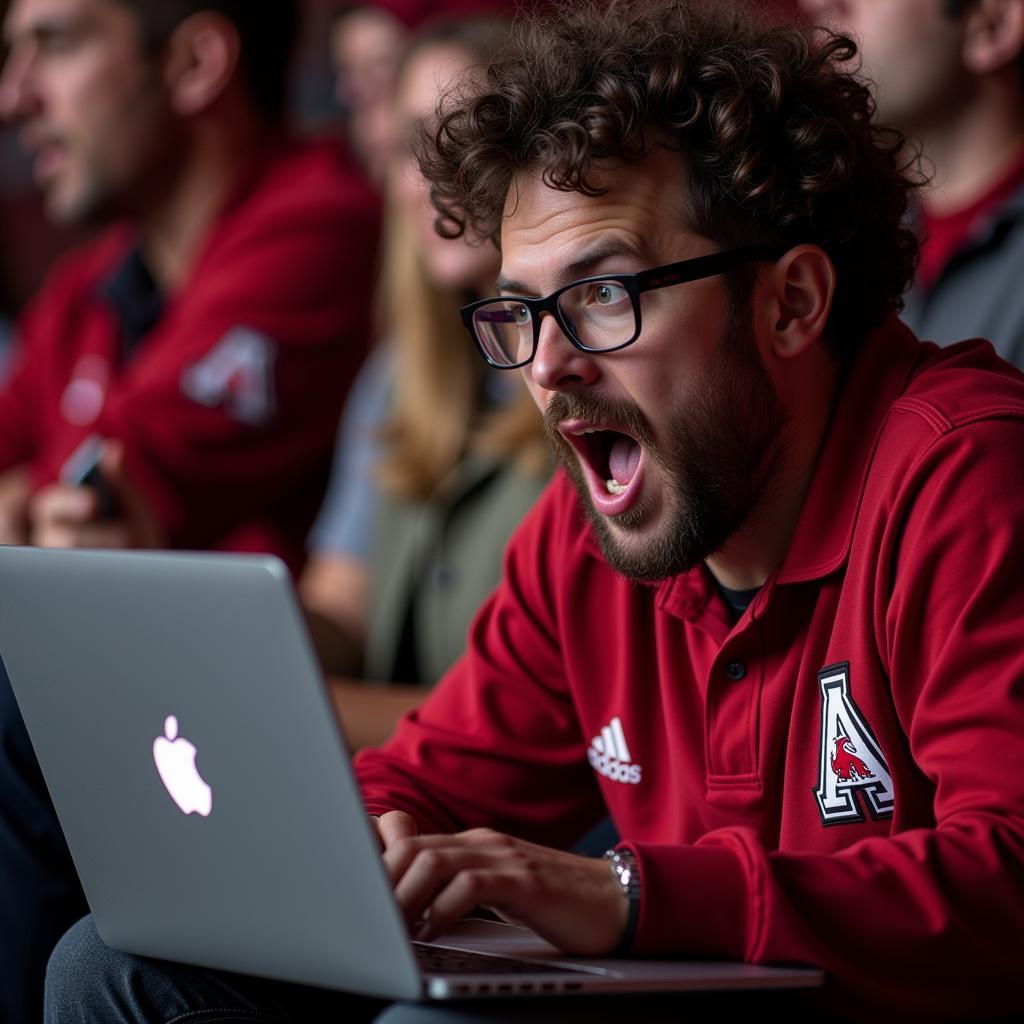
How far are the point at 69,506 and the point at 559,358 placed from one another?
1051 mm

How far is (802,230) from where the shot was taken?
3.83 ft

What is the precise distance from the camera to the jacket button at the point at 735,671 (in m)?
1.12

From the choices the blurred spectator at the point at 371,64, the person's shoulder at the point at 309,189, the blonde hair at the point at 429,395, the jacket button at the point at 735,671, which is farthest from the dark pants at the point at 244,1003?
the blurred spectator at the point at 371,64

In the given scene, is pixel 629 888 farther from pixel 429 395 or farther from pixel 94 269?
pixel 94 269

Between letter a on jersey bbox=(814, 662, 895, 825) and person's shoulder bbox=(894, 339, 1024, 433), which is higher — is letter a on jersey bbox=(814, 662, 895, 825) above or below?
below

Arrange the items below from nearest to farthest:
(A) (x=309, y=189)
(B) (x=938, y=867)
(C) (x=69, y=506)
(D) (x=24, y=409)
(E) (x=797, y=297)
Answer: (B) (x=938, y=867) → (E) (x=797, y=297) → (C) (x=69, y=506) → (A) (x=309, y=189) → (D) (x=24, y=409)

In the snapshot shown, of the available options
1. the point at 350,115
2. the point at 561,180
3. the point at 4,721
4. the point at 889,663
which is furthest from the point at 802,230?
the point at 350,115

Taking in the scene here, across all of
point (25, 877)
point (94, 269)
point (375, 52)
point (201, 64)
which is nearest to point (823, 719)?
point (25, 877)

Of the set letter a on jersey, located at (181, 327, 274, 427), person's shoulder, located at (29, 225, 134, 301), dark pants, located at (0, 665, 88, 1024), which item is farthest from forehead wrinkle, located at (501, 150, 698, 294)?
person's shoulder, located at (29, 225, 134, 301)

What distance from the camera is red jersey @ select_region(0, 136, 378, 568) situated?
2.18 metres

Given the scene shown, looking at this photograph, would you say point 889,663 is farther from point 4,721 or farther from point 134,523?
point 134,523

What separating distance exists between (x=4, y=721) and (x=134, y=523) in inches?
26.9

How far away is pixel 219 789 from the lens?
919mm

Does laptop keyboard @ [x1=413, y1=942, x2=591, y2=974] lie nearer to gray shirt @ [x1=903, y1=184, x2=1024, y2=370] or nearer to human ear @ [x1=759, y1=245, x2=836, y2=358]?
human ear @ [x1=759, y1=245, x2=836, y2=358]
